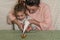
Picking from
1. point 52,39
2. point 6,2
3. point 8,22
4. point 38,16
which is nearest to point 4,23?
point 8,22

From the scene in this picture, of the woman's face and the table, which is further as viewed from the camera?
the woman's face

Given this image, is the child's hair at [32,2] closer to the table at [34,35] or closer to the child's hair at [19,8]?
the child's hair at [19,8]

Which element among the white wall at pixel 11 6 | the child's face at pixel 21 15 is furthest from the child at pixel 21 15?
the white wall at pixel 11 6

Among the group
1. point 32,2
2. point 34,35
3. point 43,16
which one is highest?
point 32,2

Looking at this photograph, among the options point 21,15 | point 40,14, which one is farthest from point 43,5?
point 21,15

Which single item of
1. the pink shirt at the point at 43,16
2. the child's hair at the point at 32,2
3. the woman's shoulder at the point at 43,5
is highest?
the child's hair at the point at 32,2

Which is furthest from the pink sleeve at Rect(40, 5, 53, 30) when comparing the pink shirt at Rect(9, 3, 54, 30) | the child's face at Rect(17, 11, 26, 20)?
the child's face at Rect(17, 11, 26, 20)

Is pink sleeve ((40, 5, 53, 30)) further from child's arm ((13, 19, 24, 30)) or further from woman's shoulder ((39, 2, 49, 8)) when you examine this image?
child's arm ((13, 19, 24, 30))

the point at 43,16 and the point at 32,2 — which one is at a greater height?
the point at 32,2

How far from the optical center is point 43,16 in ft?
4.71

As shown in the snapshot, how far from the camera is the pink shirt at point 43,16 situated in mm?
1421

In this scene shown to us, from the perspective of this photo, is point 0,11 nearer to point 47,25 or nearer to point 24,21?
point 24,21

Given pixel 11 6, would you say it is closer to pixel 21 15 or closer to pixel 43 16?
pixel 21 15

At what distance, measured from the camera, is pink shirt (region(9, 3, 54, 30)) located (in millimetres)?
1421
